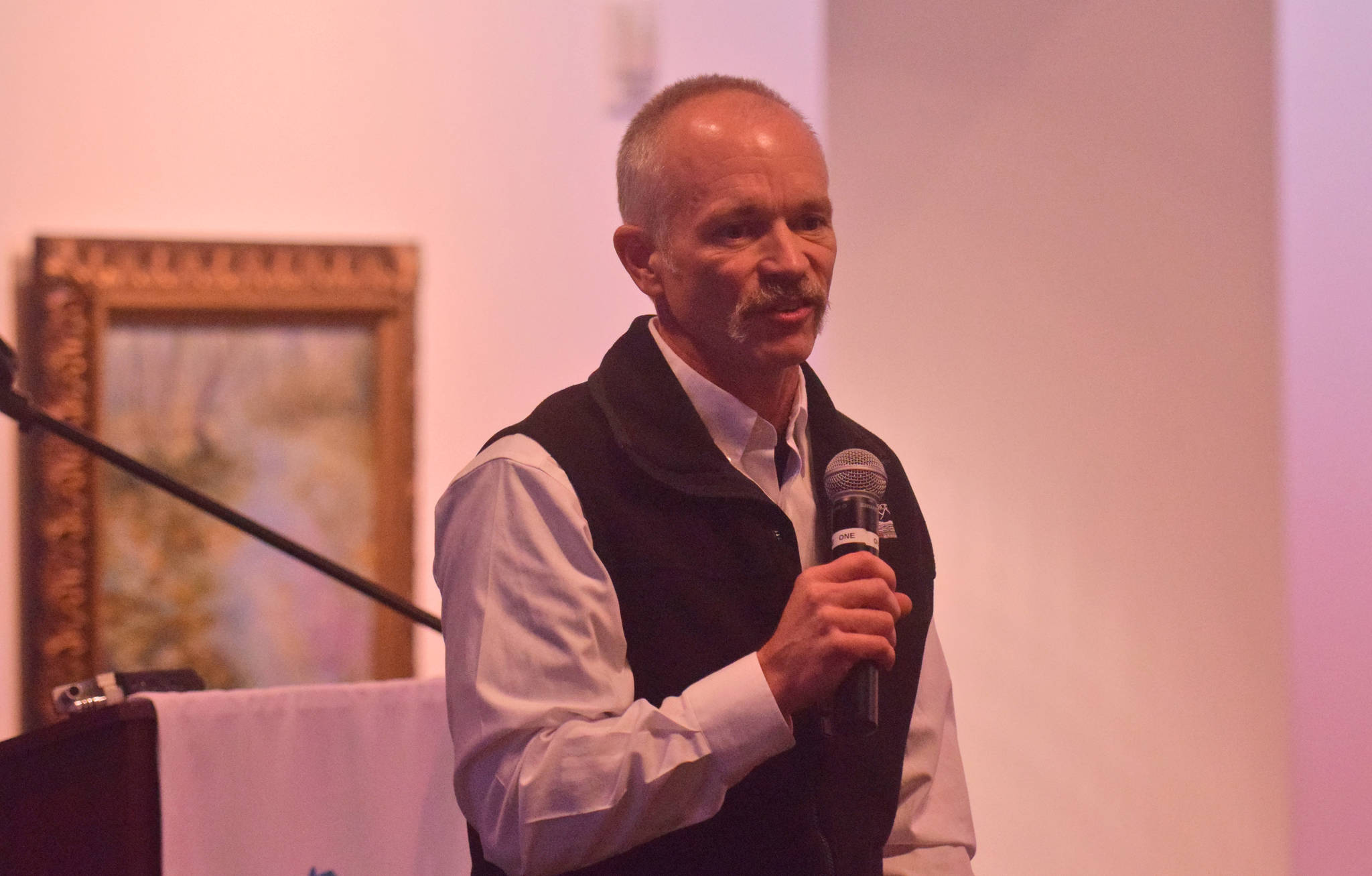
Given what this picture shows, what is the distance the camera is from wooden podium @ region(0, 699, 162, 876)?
1678mm

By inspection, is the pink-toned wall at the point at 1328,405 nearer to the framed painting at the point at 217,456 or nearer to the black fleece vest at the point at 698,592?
the black fleece vest at the point at 698,592

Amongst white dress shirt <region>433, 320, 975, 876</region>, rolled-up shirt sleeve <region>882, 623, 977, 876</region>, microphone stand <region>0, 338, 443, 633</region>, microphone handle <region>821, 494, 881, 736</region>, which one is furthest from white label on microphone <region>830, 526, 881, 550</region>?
microphone stand <region>0, 338, 443, 633</region>

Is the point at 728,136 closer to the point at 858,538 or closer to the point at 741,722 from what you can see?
the point at 858,538

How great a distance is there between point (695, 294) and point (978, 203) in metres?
1.92

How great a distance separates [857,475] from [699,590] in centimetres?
21

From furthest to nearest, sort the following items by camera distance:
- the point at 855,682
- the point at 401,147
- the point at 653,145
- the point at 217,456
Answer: the point at 401,147
the point at 217,456
the point at 653,145
the point at 855,682

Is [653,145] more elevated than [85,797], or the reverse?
[653,145]

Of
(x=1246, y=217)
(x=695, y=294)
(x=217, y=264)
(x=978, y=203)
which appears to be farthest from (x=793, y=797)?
(x=978, y=203)

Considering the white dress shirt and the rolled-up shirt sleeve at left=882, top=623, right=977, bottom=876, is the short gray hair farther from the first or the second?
the rolled-up shirt sleeve at left=882, top=623, right=977, bottom=876

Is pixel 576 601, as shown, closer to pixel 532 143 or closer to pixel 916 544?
pixel 916 544

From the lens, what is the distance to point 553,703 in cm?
132

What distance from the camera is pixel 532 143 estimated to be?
302 cm

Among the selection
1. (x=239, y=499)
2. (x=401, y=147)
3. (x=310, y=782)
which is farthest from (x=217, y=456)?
(x=310, y=782)

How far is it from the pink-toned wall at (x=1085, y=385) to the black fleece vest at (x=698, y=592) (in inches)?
54.6
